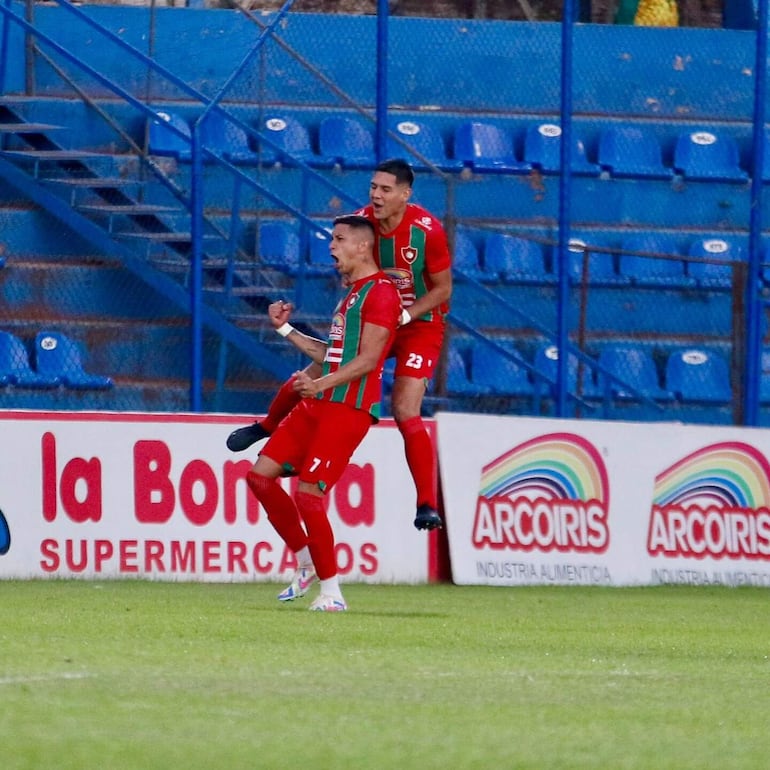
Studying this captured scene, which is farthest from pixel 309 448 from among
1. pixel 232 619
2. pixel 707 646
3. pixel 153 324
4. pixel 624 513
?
pixel 153 324

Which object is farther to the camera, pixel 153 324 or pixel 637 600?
pixel 153 324

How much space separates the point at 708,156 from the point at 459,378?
4970 millimetres

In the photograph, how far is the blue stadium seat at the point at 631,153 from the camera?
19.2 m

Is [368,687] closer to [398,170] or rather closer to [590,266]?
[398,170]

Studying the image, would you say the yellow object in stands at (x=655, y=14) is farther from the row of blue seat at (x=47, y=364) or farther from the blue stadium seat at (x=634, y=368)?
the row of blue seat at (x=47, y=364)

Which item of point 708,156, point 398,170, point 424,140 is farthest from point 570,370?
point 398,170

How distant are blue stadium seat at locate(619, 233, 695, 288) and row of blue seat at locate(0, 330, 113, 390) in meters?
4.80

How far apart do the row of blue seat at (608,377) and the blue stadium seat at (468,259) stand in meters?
0.64

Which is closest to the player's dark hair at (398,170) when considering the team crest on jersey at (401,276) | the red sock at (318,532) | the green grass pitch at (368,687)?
the team crest on jersey at (401,276)

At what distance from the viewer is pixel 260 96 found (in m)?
17.1

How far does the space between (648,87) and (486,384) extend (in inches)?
216

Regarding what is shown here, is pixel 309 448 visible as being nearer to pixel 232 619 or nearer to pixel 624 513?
pixel 232 619

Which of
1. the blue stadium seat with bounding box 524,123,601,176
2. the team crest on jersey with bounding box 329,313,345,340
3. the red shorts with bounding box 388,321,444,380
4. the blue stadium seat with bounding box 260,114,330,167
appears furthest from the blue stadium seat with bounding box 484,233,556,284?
the team crest on jersey with bounding box 329,313,345,340

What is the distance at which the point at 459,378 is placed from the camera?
53.7ft
